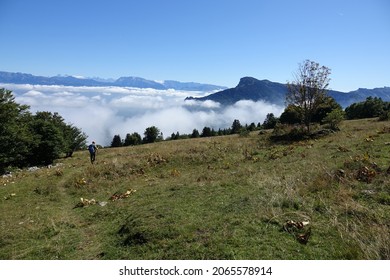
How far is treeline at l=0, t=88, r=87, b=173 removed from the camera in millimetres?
31984

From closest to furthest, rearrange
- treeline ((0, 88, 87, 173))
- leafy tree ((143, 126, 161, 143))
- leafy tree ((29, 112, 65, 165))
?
treeline ((0, 88, 87, 173)) → leafy tree ((29, 112, 65, 165)) → leafy tree ((143, 126, 161, 143))

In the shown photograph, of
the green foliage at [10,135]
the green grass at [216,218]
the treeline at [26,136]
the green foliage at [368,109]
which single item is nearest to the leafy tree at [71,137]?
the treeline at [26,136]

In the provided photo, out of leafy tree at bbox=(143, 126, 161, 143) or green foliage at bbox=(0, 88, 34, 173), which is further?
leafy tree at bbox=(143, 126, 161, 143)

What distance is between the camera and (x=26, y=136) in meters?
33.6

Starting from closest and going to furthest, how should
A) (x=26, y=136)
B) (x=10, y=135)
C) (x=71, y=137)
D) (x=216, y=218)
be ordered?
(x=216, y=218), (x=10, y=135), (x=26, y=136), (x=71, y=137)

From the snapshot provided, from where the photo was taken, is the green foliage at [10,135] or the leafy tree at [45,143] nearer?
the green foliage at [10,135]

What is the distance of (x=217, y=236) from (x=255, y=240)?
1.03m

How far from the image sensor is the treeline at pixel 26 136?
32.0 meters

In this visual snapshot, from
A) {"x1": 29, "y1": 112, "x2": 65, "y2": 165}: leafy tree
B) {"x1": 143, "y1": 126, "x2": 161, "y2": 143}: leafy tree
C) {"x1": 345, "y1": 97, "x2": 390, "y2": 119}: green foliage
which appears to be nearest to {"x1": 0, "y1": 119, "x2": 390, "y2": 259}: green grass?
{"x1": 29, "y1": 112, "x2": 65, "y2": 165}: leafy tree

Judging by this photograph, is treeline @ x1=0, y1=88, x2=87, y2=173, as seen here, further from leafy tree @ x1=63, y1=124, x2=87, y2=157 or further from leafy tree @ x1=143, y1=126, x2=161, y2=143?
leafy tree @ x1=143, y1=126, x2=161, y2=143

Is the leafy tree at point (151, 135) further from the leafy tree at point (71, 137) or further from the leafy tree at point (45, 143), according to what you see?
the leafy tree at point (45, 143)

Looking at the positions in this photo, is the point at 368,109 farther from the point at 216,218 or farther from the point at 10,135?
the point at 216,218

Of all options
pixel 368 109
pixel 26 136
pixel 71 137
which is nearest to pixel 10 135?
pixel 26 136
